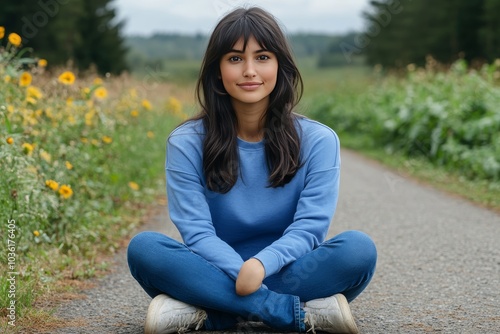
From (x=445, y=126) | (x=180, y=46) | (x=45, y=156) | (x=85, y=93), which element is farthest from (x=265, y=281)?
(x=180, y=46)

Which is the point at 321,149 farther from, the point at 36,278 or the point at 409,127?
the point at 409,127

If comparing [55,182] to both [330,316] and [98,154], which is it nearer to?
[98,154]

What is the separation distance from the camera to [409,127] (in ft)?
41.8

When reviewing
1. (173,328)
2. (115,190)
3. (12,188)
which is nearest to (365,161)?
(115,190)

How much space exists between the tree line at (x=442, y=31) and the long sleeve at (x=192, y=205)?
94.1 feet

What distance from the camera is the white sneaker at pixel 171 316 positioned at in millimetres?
2930

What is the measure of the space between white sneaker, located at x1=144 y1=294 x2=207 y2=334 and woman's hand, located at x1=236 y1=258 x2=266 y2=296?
0.25 metres

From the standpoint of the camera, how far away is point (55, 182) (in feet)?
15.4

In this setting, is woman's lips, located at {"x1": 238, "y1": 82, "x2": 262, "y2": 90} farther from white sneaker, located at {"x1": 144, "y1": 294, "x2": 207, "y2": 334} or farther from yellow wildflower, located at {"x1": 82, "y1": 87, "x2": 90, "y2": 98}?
yellow wildflower, located at {"x1": 82, "y1": 87, "x2": 90, "y2": 98}

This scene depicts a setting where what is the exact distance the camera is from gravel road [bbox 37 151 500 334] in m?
3.33

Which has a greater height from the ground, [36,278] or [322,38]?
[36,278]

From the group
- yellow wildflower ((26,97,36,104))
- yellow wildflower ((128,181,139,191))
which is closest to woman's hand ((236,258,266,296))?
yellow wildflower ((26,97,36,104))

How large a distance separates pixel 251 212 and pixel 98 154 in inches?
139

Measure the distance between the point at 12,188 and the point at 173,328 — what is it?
4.88 feet
